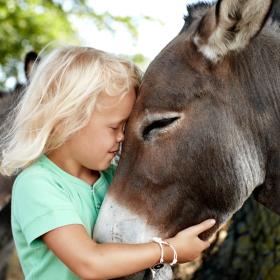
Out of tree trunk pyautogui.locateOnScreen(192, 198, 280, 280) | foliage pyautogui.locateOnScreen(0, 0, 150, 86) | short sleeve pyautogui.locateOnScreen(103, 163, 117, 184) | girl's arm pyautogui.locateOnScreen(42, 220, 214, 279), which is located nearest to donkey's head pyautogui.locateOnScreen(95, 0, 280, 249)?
girl's arm pyautogui.locateOnScreen(42, 220, 214, 279)

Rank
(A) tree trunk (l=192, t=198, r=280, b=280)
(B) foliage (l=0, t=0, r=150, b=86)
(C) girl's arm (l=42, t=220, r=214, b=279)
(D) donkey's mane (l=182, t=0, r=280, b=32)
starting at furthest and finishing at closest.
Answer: (B) foliage (l=0, t=0, r=150, b=86), (A) tree trunk (l=192, t=198, r=280, b=280), (D) donkey's mane (l=182, t=0, r=280, b=32), (C) girl's arm (l=42, t=220, r=214, b=279)

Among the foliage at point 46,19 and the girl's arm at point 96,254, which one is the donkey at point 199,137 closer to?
the girl's arm at point 96,254

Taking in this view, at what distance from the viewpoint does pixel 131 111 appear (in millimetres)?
2373

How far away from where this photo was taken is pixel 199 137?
231cm

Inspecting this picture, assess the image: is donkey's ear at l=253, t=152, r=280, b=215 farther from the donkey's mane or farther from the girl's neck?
the girl's neck

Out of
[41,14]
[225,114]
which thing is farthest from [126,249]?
[41,14]

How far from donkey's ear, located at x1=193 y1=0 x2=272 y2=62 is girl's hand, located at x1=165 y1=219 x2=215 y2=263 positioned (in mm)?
695

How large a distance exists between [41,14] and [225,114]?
Result: 9.54 m

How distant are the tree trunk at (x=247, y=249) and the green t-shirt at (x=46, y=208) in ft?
8.82

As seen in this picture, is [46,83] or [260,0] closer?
[260,0]

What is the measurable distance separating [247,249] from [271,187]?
264cm

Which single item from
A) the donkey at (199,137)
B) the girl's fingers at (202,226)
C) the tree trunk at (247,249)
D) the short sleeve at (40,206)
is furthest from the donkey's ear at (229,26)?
the tree trunk at (247,249)

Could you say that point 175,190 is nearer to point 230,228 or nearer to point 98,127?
point 98,127

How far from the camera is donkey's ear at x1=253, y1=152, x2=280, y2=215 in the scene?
2391 millimetres
